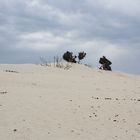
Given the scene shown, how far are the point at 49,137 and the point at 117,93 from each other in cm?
955

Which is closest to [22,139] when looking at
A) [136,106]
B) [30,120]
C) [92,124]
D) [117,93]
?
[30,120]

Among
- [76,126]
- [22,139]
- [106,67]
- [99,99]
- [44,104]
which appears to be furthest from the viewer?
[106,67]

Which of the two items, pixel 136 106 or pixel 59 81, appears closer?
pixel 136 106

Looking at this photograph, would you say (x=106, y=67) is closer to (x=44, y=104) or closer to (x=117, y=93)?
(x=117, y=93)

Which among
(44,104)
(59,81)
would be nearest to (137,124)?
(44,104)

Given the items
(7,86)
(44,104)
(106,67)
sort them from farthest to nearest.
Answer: (106,67) < (7,86) < (44,104)

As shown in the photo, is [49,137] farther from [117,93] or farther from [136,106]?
[117,93]

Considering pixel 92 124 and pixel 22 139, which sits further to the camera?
pixel 92 124

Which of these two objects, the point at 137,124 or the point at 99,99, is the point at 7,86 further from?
the point at 137,124

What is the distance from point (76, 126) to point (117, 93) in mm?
8041

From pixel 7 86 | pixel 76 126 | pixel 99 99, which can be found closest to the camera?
pixel 76 126

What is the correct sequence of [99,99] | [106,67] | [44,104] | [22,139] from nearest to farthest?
[22,139] → [44,104] → [99,99] → [106,67]

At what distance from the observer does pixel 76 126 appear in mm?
13992

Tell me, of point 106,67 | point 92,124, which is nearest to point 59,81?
point 92,124
